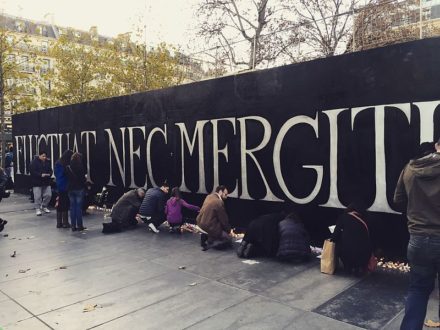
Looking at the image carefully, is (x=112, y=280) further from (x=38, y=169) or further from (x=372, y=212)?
(x=38, y=169)

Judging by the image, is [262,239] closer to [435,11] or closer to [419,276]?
[419,276]

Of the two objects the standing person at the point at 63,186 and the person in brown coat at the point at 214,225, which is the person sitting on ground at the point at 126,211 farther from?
the person in brown coat at the point at 214,225

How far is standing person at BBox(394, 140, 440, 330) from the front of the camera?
3412mm

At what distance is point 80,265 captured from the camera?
21.5ft

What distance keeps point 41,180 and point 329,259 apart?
8926 millimetres

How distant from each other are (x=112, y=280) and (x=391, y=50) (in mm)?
5490

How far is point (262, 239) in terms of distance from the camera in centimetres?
662

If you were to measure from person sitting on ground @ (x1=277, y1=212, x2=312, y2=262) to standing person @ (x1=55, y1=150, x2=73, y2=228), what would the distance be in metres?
5.38

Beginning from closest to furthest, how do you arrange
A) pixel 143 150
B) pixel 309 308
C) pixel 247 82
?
pixel 309 308, pixel 247 82, pixel 143 150

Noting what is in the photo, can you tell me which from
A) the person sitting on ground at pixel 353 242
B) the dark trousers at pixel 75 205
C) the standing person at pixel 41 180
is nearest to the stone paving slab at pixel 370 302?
the person sitting on ground at pixel 353 242

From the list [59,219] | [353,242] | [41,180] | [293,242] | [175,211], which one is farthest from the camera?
[41,180]

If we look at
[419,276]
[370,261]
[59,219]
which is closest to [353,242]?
[370,261]

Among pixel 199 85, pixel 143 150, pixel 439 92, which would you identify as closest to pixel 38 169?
pixel 143 150

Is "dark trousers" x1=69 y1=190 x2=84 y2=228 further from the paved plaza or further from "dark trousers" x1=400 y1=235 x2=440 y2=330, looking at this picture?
"dark trousers" x1=400 y1=235 x2=440 y2=330
